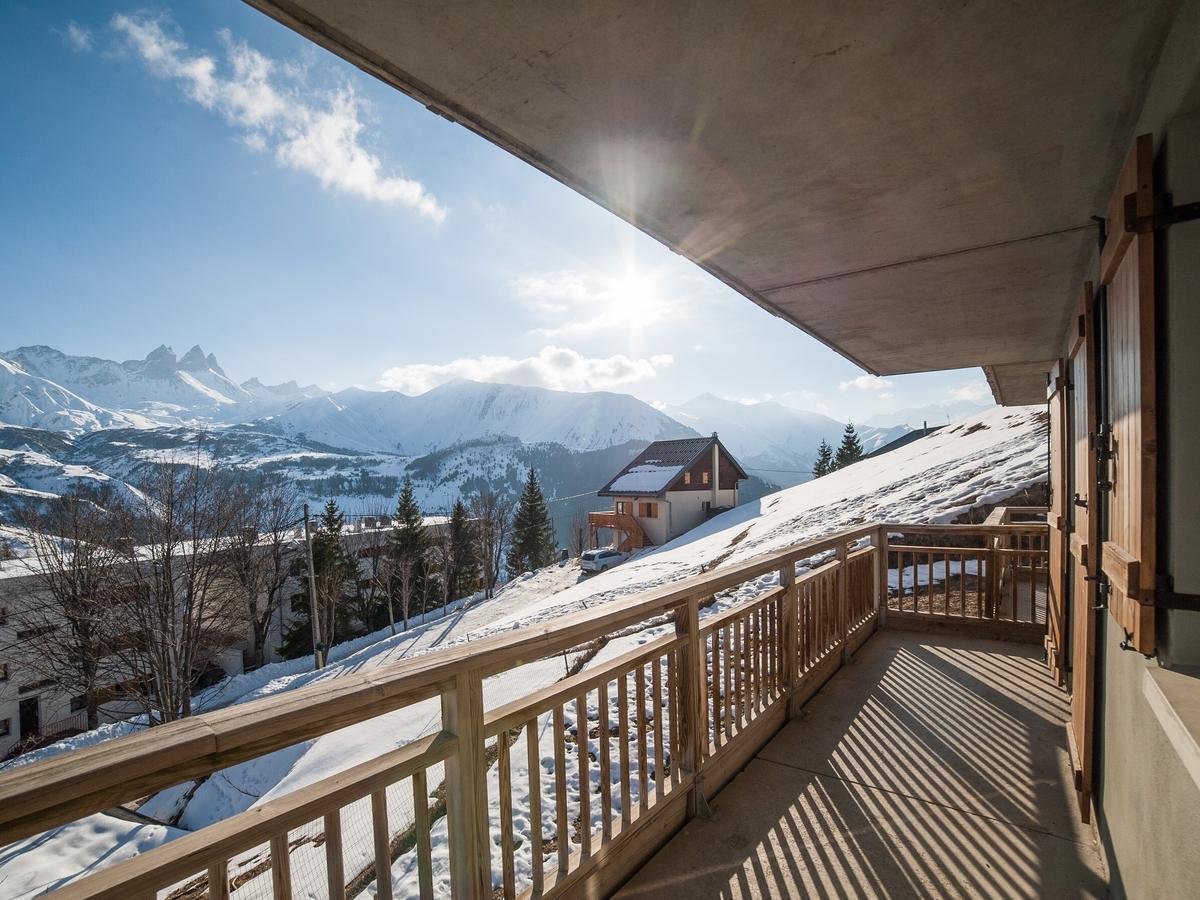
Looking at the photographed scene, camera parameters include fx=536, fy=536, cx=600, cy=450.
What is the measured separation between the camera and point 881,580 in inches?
228

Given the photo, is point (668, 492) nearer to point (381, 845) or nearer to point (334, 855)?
point (381, 845)

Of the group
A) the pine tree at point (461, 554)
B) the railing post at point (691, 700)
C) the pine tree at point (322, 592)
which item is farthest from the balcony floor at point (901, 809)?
the pine tree at point (461, 554)

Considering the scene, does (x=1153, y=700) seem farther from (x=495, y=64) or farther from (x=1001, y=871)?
(x=495, y=64)

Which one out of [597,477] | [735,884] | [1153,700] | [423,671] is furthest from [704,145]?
[597,477]

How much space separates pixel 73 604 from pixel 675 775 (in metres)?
15.7

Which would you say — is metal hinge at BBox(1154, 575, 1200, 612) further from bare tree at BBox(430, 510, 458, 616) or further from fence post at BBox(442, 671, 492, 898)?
bare tree at BBox(430, 510, 458, 616)

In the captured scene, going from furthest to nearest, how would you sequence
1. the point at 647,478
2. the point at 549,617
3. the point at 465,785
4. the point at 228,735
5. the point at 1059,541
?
the point at 647,478 < the point at 549,617 < the point at 1059,541 < the point at 465,785 < the point at 228,735

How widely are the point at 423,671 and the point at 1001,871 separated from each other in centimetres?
268

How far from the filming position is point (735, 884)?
224 cm

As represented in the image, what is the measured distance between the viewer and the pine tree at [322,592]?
21.8 metres

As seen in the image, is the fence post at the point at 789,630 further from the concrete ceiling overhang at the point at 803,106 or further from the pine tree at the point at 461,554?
the pine tree at the point at 461,554

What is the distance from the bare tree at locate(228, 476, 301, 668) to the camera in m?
15.1

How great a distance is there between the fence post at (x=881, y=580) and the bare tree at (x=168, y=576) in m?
14.0

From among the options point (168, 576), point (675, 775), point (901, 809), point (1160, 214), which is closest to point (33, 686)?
point (168, 576)
